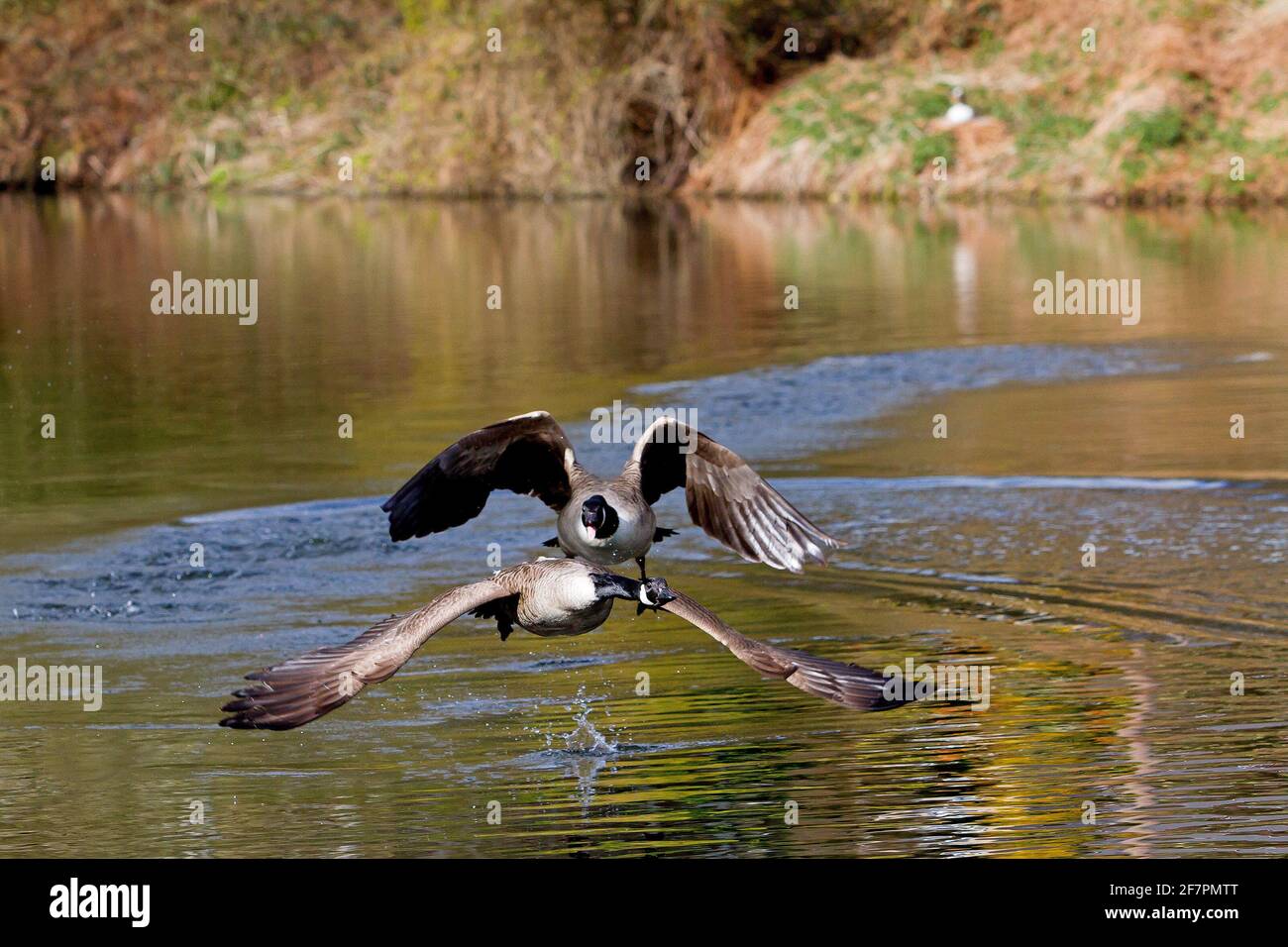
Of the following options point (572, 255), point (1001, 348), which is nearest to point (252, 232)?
point (572, 255)

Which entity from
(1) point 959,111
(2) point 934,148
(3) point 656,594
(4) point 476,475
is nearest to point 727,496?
(4) point 476,475

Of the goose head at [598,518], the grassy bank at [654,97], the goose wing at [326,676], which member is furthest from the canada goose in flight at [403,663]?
the grassy bank at [654,97]

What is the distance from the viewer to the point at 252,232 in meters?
34.8

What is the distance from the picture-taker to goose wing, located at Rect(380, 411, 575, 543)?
8.88 m

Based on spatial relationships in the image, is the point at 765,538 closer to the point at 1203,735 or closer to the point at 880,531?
the point at 1203,735

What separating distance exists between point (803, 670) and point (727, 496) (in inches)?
71.2

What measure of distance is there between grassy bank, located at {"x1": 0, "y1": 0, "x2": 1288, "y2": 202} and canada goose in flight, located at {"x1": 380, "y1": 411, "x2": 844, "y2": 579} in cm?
2506

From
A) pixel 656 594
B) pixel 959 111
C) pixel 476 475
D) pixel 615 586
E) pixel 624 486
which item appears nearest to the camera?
pixel 656 594

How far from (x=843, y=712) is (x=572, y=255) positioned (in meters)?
21.0

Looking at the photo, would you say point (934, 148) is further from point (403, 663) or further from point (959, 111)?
point (403, 663)

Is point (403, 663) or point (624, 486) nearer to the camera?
point (403, 663)

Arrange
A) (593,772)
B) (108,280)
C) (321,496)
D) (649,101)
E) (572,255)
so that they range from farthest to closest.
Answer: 1. (649,101)
2. (572,255)
3. (108,280)
4. (321,496)
5. (593,772)

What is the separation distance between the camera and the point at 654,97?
40469mm
